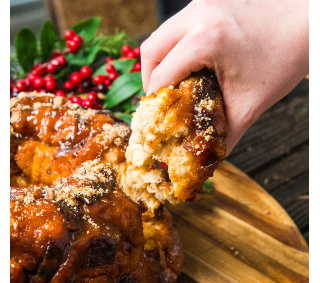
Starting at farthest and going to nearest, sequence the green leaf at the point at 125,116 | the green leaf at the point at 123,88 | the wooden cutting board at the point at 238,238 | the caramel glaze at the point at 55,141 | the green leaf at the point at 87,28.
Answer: the green leaf at the point at 87,28 → the green leaf at the point at 123,88 → the green leaf at the point at 125,116 → the wooden cutting board at the point at 238,238 → the caramel glaze at the point at 55,141

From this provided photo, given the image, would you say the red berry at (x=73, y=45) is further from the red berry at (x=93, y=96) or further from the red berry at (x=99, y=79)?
the red berry at (x=93, y=96)

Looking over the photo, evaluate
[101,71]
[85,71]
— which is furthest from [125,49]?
[85,71]

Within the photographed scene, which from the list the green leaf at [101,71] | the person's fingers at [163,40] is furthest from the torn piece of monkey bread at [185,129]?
the green leaf at [101,71]

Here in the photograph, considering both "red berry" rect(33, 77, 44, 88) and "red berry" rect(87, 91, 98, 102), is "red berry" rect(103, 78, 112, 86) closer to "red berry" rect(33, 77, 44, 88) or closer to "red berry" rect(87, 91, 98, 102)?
"red berry" rect(87, 91, 98, 102)

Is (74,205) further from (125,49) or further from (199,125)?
(125,49)

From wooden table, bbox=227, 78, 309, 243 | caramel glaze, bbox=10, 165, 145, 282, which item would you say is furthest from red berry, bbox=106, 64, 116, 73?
caramel glaze, bbox=10, 165, 145, 282

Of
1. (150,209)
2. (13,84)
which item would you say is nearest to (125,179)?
(150,209)
